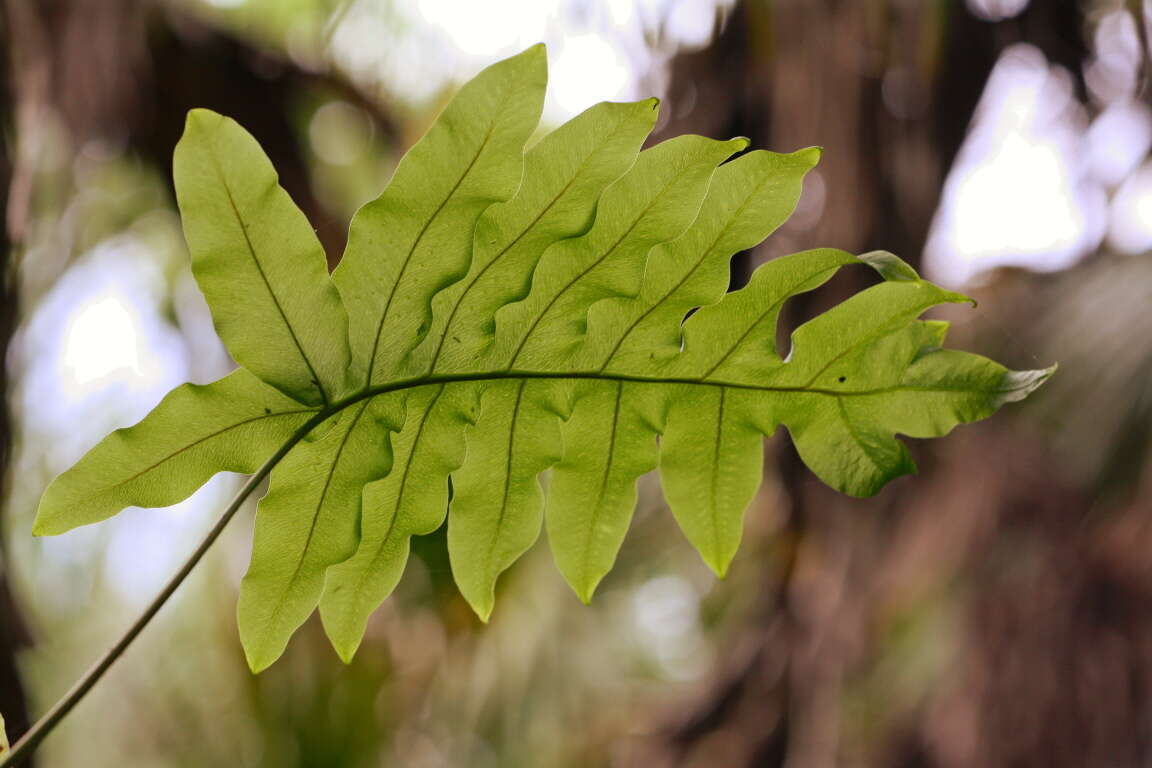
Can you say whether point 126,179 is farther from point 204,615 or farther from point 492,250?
point 492,250

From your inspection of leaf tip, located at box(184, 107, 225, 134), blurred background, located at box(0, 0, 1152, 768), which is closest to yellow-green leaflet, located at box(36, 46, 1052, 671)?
leaf tip, located at box(184, 107, 225, 134)

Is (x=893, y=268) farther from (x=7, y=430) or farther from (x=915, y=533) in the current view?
(x=915, y=533)

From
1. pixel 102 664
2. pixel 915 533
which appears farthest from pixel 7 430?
pixel 915 533

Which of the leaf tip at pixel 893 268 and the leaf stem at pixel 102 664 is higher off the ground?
the leaf tip at pixel 893 268

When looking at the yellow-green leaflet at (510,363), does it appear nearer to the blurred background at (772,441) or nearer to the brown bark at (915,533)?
the blurred background at (772,441)

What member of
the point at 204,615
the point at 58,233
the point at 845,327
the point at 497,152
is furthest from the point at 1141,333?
the point at 58,233

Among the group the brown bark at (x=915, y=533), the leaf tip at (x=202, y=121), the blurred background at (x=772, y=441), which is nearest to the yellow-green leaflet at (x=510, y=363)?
the leaf tip at (x=202, y=121)
